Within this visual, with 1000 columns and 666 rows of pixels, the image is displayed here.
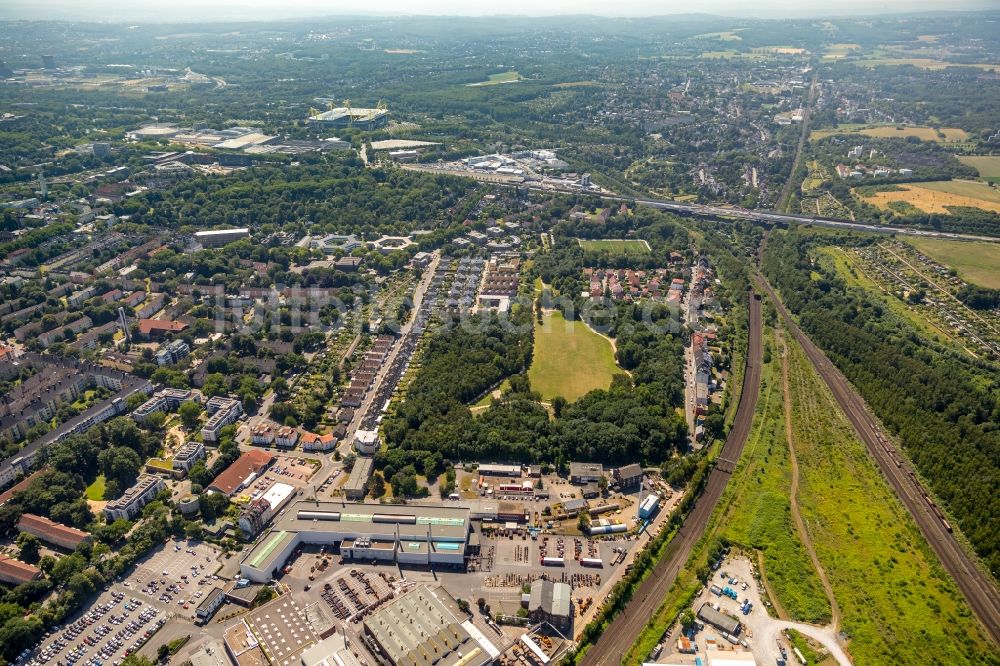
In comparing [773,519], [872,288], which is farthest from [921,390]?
[872,288]

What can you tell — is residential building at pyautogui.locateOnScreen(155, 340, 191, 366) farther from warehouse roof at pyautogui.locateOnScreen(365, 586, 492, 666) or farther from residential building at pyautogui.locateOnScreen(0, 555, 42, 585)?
warehouse roof at pyautogui.locateOnScreen(365, 586, 492, 666)

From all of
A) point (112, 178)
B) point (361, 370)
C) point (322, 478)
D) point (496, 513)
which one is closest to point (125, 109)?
point (112, 178)

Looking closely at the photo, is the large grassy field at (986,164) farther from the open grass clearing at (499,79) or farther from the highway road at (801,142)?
the open grass clearing at (499,79)

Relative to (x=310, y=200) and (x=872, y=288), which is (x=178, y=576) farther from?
(x=872, y=288)

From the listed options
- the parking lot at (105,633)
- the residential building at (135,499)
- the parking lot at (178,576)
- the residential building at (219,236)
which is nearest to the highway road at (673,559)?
the parking lot at (178,576)

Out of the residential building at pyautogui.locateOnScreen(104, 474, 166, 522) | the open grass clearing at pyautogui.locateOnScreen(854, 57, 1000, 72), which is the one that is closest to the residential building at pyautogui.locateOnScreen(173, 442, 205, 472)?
the residential building at pyautogui.locateOnScreen(104, 474, 166, 522)
